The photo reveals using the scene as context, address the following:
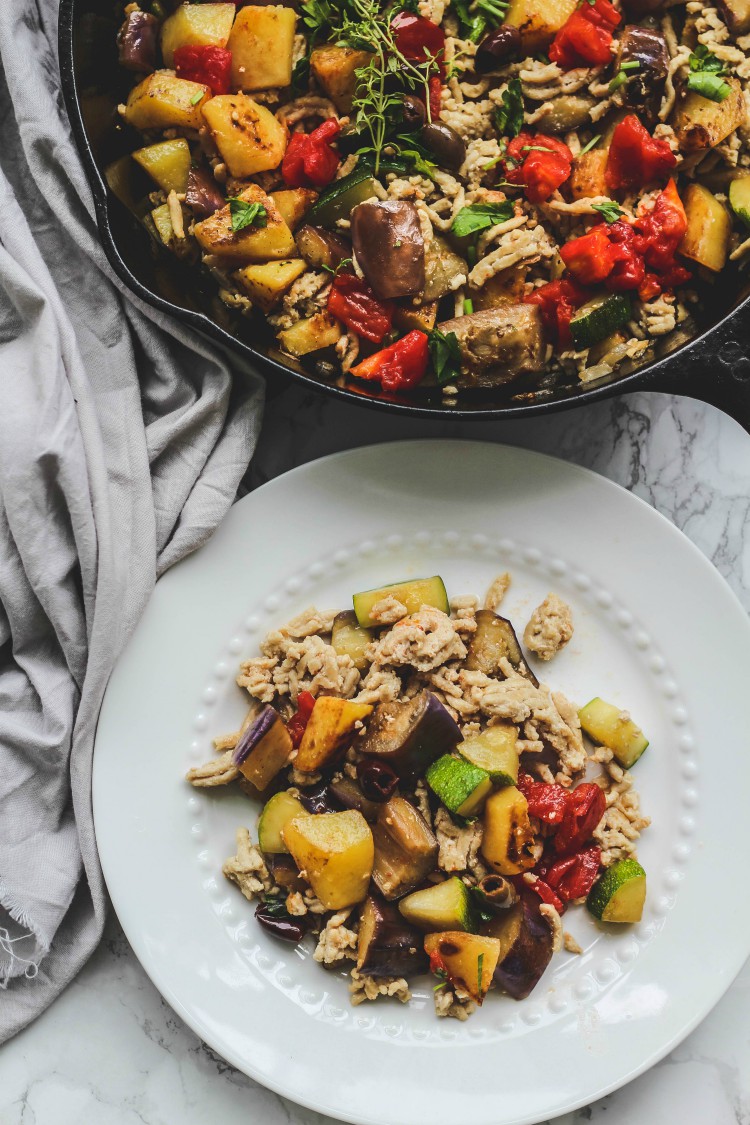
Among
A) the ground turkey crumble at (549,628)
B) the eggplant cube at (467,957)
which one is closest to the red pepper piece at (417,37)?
the ground turkey crumble at (549,628)

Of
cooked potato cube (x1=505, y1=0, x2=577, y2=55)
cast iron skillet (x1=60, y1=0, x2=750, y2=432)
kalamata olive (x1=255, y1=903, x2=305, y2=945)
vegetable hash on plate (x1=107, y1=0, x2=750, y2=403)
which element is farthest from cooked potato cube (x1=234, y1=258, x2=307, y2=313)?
kalamata olive (x1=255, y1=903, x2=305, y2=945)

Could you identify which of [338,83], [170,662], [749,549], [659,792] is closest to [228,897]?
[170,662]

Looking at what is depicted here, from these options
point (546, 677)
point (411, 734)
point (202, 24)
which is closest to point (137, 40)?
point (202, 24)

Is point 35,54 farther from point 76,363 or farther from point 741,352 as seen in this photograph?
point 741,352

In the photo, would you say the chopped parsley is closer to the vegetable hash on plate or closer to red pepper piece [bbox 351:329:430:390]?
the vegetable hash on plate

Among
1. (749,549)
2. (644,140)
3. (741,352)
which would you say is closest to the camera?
(741,352)

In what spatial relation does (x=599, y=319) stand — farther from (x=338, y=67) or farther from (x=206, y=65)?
(x=206, y=65)
